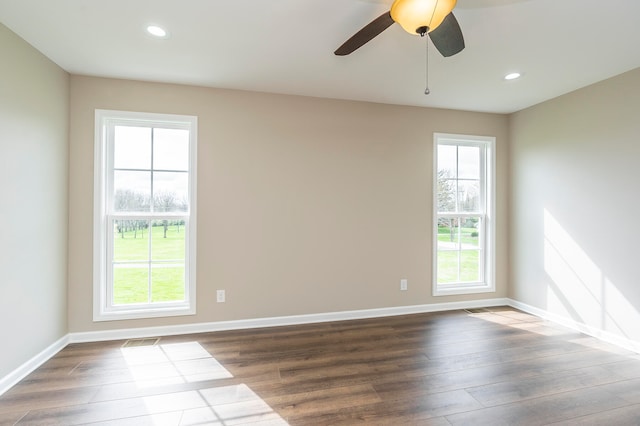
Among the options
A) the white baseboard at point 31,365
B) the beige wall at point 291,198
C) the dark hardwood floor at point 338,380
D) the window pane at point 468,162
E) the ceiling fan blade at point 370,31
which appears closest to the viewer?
the ceiling fan blade at point 370,31

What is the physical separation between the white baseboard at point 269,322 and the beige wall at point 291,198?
7cm

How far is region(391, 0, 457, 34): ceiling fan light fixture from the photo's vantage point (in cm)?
136

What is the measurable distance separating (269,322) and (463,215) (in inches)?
112

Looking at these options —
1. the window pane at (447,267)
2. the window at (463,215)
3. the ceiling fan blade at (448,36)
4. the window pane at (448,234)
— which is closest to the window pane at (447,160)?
the window at (463,215)

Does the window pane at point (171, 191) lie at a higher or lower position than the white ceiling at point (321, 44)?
lower

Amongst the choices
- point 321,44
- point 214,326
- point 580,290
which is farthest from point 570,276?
point 214,326

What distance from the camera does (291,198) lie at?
3229 mm

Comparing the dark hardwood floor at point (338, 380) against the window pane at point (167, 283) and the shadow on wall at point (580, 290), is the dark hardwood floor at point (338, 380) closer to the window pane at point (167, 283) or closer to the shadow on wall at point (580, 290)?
the shadow on wall at point (580, 290)

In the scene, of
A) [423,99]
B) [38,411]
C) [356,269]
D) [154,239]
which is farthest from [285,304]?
[423,99]

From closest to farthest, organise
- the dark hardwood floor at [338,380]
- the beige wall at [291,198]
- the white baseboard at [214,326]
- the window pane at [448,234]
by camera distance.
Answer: the dark hardwood floor at [338,380] < the white baseboard at [214,326] < the beige wall at [291,198] < the window pane at [448,234]

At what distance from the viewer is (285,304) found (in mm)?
3211

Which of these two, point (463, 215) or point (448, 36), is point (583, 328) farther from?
point (448, 36)

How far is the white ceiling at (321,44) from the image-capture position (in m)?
1.82

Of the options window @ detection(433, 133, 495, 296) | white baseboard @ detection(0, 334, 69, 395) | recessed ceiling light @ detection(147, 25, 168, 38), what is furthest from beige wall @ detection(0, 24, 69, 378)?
window @ detection(433, 133, 495, 296)
